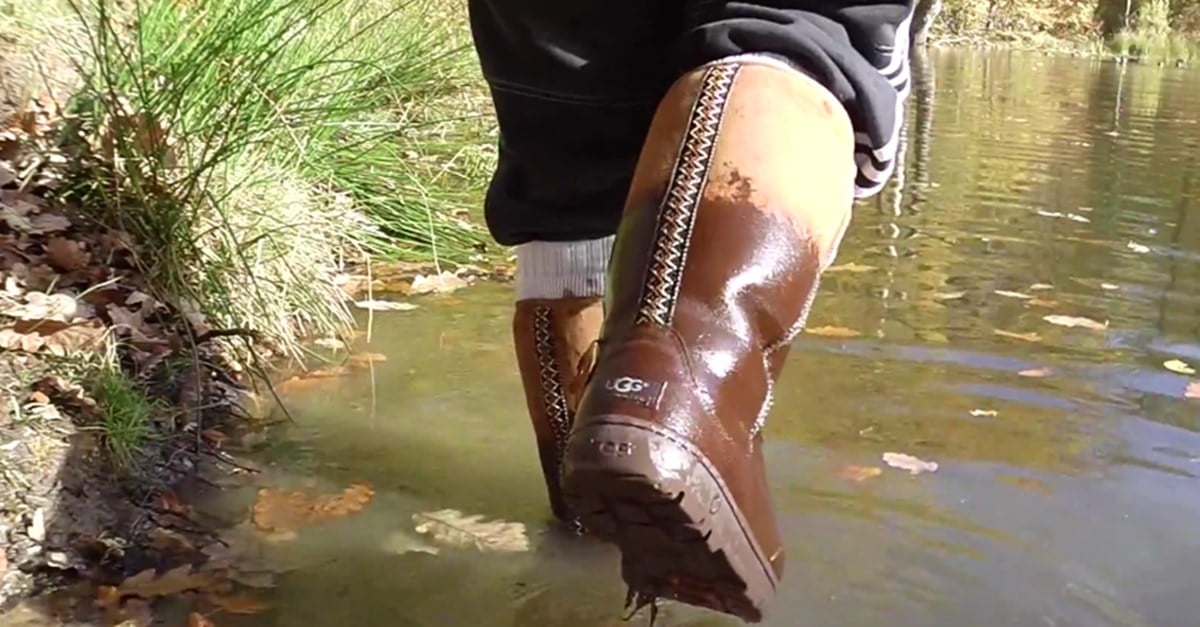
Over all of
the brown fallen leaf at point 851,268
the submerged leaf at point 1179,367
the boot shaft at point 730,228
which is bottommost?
the brown fallen leaf at point 851,268

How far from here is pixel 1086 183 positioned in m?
4.84

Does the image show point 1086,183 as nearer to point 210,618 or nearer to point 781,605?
point 781,605

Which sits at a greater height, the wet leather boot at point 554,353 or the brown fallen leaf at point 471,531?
the wet leather boot at point 554,353

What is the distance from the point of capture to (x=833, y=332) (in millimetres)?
2514

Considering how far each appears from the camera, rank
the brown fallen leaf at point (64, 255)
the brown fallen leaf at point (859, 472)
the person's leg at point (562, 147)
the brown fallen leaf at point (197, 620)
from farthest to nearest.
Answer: the brown fallen leaf at point (64, 255), the brown fallen leaf at point (859, 472), the brown fallen leaf at point (197, 620), the person's leg at point (562, 147)

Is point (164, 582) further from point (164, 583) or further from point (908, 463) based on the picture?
point (908, 463)

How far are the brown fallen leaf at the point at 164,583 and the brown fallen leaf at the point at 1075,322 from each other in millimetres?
1862

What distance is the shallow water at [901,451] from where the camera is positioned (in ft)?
4.60

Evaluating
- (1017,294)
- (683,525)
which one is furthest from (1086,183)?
(683,525)

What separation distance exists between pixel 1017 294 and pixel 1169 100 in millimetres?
8380

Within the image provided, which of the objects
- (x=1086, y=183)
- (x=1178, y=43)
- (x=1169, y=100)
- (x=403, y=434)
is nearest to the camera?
(x=403, y=434)

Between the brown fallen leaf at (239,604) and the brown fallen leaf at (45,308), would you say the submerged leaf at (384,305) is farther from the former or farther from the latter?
the brown fallen leaf at (239,604)

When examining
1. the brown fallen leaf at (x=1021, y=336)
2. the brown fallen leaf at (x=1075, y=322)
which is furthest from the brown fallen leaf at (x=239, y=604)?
the brown fallen leaf at (x=1075, y=322)

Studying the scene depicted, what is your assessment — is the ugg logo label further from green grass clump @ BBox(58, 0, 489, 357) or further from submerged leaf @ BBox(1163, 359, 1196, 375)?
submerged leaf @ BBox(1163, 359, 1196, 375)
